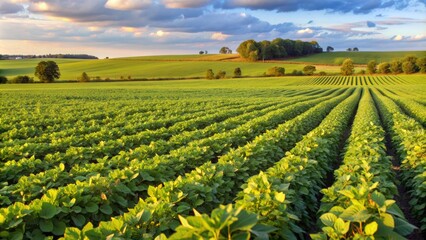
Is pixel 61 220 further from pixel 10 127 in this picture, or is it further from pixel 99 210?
pixel 10 127

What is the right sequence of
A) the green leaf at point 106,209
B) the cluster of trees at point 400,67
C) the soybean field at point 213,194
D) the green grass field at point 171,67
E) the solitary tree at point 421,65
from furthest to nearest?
the cluster of trees at point 400,67 < the green grass field at point 171,67 < the solitary tree at point 421,65 < the green leaf at point 106,209 < the soybean field at point 213,194

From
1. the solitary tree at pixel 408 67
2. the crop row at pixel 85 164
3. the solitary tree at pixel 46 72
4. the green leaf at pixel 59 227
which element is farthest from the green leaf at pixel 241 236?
the solitary tree at pixel 408 67

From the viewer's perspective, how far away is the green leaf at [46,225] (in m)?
4.48

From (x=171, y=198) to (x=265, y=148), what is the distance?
4.76 metres

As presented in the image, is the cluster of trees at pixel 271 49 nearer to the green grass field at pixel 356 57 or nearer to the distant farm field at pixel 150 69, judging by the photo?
the green grass field at pixel 356 57

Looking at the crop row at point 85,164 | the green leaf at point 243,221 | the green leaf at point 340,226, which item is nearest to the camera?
the green leaf at point 243,221

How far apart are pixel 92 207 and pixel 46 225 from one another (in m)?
0.74

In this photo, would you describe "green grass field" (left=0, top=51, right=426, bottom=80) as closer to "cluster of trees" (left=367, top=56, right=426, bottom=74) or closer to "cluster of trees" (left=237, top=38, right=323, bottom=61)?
"cluster of trees" (left=237, top=38, right=323, bottom=61)

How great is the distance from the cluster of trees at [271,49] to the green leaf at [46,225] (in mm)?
127876

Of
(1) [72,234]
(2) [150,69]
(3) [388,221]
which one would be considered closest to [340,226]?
(3) [388,221]

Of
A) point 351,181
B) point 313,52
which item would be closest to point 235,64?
point 313,52

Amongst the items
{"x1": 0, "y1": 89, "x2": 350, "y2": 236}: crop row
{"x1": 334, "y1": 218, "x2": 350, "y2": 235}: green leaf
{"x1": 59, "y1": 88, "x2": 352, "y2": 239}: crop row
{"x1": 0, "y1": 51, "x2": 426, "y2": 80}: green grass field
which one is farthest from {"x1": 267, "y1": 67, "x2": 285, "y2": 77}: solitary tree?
{"x1": 334, "y1": 218, "x2": 350, "y2": 235}: green leaf

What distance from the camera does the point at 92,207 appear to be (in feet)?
17.0

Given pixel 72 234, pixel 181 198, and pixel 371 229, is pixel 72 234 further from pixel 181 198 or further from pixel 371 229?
pixel 371 229
